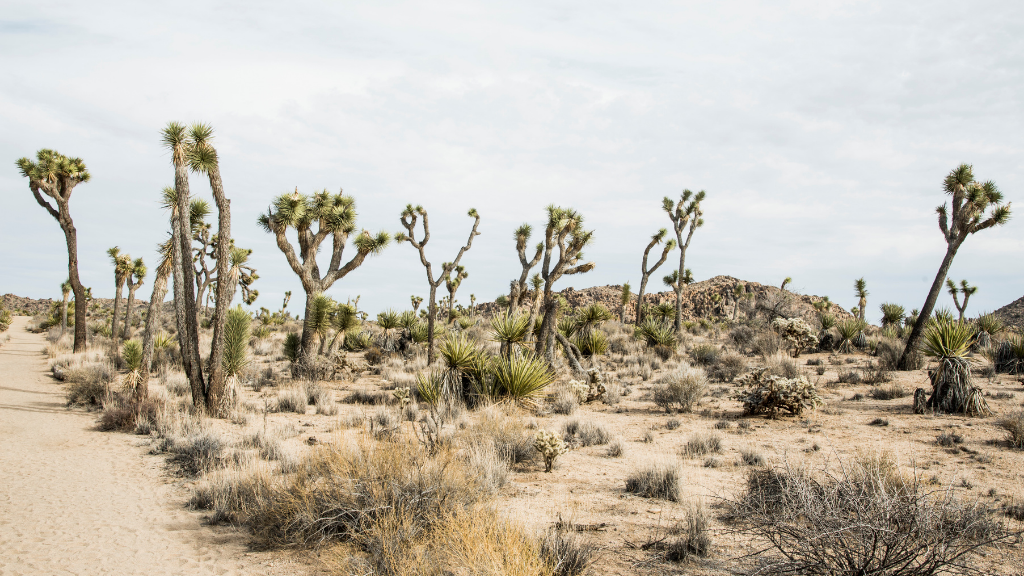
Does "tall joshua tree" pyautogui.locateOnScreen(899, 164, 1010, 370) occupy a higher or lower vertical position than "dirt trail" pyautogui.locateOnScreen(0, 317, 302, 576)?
higher

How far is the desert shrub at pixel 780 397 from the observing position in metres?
11.6

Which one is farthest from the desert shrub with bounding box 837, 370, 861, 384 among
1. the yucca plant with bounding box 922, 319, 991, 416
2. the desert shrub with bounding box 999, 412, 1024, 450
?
the desert shrub with bounding box 999, 412, 1024, 450

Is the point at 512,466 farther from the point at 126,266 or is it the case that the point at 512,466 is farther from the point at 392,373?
the point at 126,266

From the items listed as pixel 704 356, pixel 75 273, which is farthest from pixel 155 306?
pixel 704 356

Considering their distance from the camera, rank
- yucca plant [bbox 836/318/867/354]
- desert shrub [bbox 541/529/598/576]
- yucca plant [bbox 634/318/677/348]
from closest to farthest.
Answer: desert shrub [bbox 541/529/598/576]
yucca plant [bbox 836/318/867/354]
yucca plant [bbox 634/318/677/348]

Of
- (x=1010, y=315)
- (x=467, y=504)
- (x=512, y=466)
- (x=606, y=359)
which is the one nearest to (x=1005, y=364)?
(x=606, y=359)

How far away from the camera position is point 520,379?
12.1 m

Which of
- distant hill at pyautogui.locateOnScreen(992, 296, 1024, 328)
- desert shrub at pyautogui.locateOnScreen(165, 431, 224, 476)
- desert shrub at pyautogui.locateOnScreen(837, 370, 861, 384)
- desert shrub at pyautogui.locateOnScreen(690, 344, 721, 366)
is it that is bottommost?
desert shrub at pyautogui.locateOnScreen(165, 431, 224, 476)

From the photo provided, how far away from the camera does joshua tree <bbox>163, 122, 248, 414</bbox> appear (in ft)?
40.2

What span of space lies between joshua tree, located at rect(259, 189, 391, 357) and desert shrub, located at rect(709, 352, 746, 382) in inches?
480

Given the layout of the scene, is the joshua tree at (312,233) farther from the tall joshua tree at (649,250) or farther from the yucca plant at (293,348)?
the tall joshua tree at (649,250)

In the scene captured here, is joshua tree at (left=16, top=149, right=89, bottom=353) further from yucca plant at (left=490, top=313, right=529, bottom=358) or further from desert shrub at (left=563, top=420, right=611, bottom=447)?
desert shrub at (left=563, top=420, right=611, bottom=447)

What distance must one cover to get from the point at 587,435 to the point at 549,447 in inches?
85.9

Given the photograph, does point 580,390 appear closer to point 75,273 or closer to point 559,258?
point 559,258
